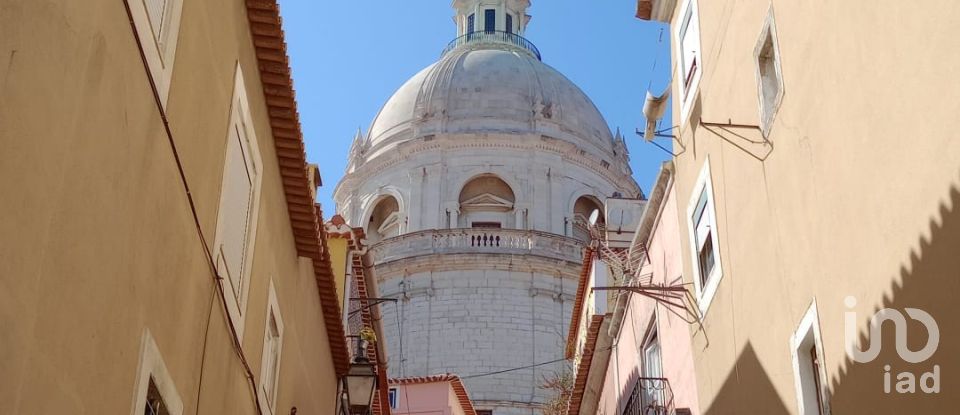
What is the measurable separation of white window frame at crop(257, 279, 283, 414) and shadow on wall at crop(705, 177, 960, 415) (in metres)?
4.93

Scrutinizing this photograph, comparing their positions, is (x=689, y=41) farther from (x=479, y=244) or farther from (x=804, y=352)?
(x=479, y=244)

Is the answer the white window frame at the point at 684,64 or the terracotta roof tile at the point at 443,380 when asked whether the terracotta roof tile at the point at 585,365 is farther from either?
the terracotta roof tile at the point at 443,380

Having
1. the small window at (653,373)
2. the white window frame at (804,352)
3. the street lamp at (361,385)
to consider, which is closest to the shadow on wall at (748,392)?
the white window frame at (804,352)

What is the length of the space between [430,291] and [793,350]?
94.4 feet

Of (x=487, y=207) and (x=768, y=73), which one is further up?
(x=487, y=207)

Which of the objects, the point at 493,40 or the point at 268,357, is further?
the point at 493,40

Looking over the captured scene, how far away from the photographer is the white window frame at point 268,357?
38.2 feet

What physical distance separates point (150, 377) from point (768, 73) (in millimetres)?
6095

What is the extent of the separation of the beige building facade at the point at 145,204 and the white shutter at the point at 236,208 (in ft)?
0.08

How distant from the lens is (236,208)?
33.1 ft

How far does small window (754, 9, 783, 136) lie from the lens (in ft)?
35.3

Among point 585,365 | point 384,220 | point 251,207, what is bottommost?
point 251,207

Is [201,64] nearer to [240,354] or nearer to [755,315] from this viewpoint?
[240,354]

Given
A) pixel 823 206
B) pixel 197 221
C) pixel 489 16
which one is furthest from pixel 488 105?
pixel 197 221
